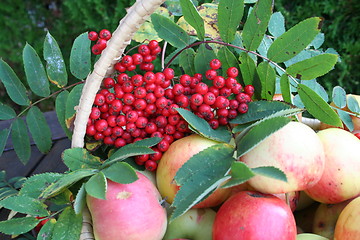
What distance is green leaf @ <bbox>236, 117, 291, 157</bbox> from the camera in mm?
602

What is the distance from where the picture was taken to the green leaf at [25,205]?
633 millimetres

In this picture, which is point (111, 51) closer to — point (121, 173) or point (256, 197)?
point (121, 173)

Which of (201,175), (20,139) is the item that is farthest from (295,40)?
(20,139)

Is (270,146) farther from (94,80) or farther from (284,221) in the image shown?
(94,80)

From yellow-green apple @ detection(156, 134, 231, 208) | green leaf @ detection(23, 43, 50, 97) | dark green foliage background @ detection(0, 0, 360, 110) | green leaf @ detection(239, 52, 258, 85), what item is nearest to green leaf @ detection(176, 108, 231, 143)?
yellow-green apple @ detection(156, 134, 231, 208)

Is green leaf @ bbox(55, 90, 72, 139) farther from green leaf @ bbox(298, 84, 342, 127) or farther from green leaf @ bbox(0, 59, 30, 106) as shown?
green leaf @ bbox(298, 84, 342, 127)

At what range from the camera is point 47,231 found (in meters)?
0.65

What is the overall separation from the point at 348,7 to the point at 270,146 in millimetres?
1223

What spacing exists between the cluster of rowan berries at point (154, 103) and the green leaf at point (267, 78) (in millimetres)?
26

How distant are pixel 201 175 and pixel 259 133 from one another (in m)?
0.11

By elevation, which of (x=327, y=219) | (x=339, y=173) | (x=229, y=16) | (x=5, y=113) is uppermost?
(x=229, y=16)

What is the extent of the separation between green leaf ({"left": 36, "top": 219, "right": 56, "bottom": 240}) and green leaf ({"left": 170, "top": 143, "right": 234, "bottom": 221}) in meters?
0.23

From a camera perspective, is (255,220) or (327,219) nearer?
(255,220)

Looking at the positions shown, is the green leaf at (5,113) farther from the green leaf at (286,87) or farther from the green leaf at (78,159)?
the green leaf at (286,87)
